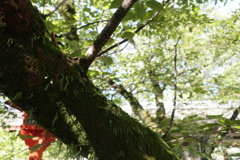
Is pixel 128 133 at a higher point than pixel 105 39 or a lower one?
lower

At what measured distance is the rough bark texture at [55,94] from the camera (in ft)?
2.30

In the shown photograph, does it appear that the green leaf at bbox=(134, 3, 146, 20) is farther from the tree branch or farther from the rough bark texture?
the rough bark texture

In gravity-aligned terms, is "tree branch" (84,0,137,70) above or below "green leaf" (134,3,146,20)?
below

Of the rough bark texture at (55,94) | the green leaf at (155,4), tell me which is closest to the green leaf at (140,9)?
the green leaf at (155,4)

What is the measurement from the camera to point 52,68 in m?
0.81

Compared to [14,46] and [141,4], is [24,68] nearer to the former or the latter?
[14,46]

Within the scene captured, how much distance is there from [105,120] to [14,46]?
54cm

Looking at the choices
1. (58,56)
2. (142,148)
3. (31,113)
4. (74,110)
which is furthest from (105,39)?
(142,148)

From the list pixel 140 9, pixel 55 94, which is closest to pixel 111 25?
pixel 140 9

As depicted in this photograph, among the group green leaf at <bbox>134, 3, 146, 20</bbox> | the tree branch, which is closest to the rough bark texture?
the tree branch

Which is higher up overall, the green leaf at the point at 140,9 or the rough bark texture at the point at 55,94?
A: the green leaf at the point at 140,9

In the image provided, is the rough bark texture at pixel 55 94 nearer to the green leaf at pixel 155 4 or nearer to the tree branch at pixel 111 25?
the tree branch at pixel 111 25

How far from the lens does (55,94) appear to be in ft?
2.62

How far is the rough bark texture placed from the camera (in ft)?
2.30
